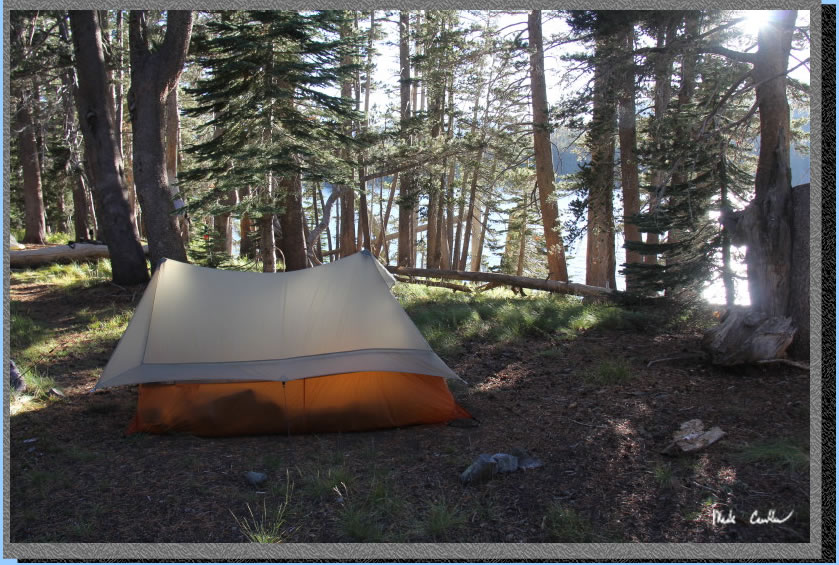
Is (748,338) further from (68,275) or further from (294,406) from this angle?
(68,275)

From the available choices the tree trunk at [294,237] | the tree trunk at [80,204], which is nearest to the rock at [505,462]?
the tree trunk at [294,237]

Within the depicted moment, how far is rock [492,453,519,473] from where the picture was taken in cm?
381

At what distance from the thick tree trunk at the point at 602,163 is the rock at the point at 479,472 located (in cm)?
548

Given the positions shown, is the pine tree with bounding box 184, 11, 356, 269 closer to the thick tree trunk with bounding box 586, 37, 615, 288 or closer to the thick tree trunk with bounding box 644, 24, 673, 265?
the thick tree trunk with bounding box 586, 37, 615, 288

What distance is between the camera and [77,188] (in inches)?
617

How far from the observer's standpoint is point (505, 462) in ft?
12.7

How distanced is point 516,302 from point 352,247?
7.99 m

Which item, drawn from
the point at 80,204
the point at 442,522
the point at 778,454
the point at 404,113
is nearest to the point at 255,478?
the point at 442,522

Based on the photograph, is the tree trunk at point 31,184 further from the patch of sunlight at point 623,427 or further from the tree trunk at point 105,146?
the patch of sunlight at point 623,427

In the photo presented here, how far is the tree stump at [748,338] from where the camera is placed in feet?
16.8

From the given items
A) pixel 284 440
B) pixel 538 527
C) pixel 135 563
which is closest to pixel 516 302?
pixel 284 440

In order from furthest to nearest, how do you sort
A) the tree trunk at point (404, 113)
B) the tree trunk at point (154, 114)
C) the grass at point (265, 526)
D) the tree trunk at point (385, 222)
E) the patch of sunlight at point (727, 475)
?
the tree trunk at point (385, 222) < the tree trunk at point (404, 113) < the tree trunk at point (154, 114) < the patch of sunlight at point (727, 475) < the grass at point (265, 526)

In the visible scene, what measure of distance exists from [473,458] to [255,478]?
5.13ft

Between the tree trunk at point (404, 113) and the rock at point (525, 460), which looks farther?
the tree trunk at point (404, 113)
